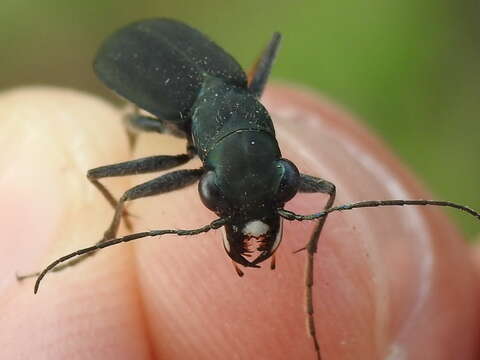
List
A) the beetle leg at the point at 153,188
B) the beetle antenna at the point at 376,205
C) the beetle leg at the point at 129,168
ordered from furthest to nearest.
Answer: the beetle leg at the point at 129,168
the beetle leg at the point at 153,188
the beetle antenna at the point at 376,205

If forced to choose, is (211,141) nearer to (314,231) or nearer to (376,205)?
(314,231)

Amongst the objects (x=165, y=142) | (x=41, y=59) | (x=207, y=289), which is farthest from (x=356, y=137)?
(x=41, y=59)

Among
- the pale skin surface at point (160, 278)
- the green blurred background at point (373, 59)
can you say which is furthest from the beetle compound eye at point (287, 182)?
the green blurred background at point (373, 59)

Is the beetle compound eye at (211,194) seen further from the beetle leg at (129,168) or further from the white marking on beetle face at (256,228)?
the beetle leg at (129,168)

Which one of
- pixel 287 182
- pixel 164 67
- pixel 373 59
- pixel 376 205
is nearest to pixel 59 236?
pixel 164 67

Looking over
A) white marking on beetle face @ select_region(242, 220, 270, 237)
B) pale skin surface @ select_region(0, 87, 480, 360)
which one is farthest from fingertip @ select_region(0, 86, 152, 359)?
white marking on beetle face @ select_region(242, 220, 270, 237)

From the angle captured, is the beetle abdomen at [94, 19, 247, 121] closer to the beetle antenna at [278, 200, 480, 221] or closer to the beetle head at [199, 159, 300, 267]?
the beetle head at [199, 159, 300, 267]
